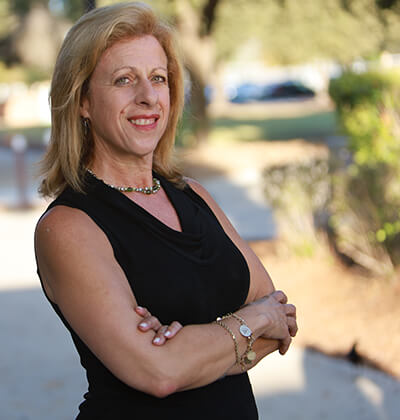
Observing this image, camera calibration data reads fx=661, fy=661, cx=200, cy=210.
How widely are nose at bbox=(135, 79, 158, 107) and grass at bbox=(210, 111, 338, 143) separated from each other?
17.7 meters

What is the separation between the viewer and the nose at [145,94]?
1.97 metres

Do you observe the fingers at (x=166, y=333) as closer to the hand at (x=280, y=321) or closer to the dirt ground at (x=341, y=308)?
the hand at (x=280, y=321)

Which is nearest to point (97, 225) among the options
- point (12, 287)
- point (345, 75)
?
point (12, 287)

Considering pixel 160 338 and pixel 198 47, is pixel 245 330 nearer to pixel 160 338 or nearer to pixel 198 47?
pixel 160 338

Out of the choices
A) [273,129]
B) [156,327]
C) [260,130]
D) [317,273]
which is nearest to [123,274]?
[156,327]

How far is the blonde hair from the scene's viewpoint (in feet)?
6.35

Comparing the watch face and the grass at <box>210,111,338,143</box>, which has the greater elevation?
the watch face

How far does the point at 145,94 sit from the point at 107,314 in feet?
2.20

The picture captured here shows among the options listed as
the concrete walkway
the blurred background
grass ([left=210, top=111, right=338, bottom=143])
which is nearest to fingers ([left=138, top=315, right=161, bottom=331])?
the blurred background

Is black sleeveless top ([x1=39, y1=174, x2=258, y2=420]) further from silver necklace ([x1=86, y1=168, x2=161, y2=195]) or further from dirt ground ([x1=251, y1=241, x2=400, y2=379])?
dirt ground ([x1=251, y1=241, x2=400, y2=379])

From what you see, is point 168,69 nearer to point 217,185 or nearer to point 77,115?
point 77,115

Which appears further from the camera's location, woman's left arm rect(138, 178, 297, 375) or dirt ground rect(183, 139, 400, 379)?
dirt ground rect(183, 139, 400, 379)

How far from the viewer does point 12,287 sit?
7441 millimetres

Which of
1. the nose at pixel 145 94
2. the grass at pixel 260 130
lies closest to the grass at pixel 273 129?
the grass at pixel 260 130
